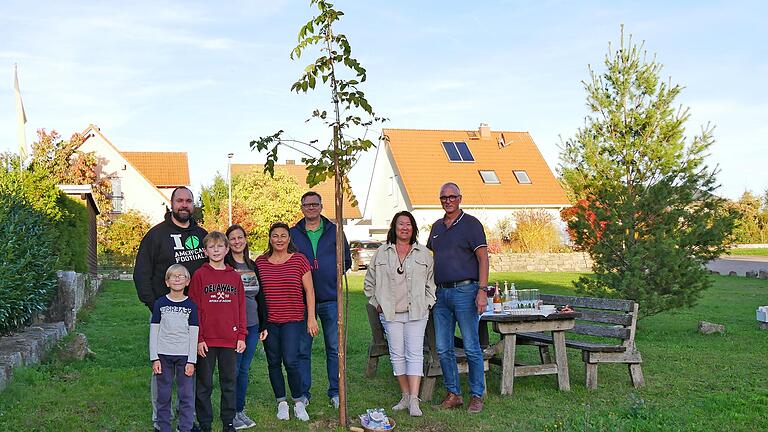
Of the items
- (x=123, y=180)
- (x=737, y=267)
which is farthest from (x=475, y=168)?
(x=123, y=180)

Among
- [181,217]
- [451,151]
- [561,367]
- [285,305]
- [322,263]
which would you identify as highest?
[451,151]

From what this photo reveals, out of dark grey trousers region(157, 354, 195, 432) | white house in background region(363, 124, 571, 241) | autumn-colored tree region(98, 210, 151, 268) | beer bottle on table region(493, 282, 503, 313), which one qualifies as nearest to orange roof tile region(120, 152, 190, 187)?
white house in background region(363, 124, 571, 241)

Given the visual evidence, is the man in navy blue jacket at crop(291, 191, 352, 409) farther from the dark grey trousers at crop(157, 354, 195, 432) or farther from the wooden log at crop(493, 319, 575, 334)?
the wooden log at crop(493, 319, 575, 334)

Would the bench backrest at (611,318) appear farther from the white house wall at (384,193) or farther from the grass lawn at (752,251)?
the grass lawn at (752,251)

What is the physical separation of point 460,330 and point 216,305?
2.15 metres

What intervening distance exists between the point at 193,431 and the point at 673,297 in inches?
302

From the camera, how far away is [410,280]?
21.4ft

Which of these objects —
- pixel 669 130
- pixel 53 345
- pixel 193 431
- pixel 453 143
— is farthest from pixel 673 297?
pixel 453 143

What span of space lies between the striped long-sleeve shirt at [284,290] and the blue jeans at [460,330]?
128 cm

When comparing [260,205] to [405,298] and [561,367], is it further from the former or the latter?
[405,298]

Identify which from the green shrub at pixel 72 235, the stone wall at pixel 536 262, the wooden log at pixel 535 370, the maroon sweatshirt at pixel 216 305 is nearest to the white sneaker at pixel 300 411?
the maroon sweatshirt at pixel 216 305

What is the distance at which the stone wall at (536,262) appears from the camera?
1103 inches

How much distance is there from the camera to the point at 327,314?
22.3ft

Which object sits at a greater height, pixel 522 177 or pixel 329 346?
pixel 522 177
